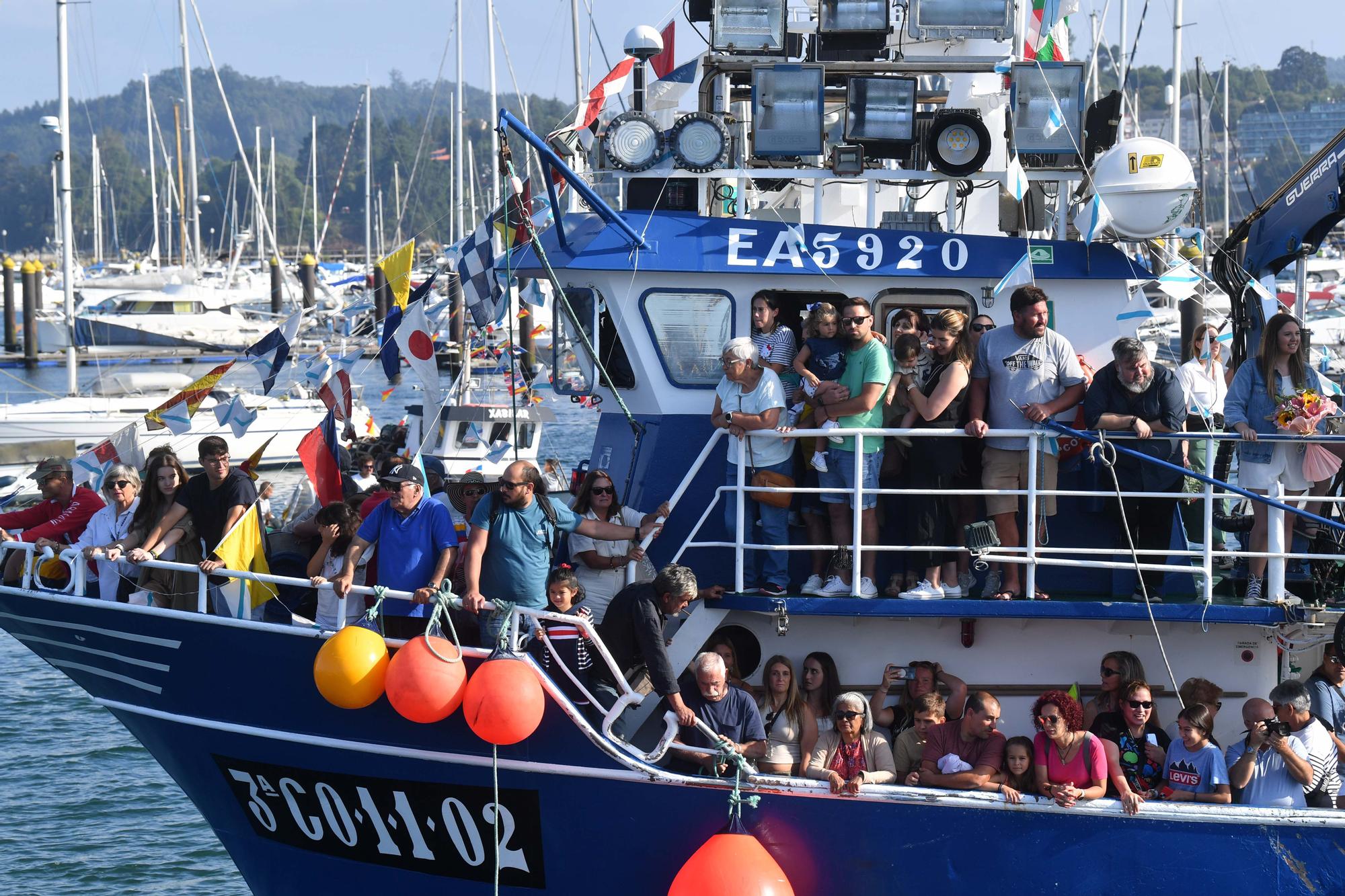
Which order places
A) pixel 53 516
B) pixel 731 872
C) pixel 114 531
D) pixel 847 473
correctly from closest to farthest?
pixel 731 872, pixel 847 473, pixel 114 531, pixel 53 516

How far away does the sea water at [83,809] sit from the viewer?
12.2 meters

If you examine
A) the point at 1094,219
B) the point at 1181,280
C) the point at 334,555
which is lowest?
the point at 334,555

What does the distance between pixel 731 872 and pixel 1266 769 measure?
2.73m

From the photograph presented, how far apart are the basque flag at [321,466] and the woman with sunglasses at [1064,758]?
4.56m

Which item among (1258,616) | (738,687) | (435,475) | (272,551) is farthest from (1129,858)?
(435,475)

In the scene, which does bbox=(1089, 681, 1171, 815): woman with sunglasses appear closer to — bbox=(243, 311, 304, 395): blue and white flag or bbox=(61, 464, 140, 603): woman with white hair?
bbox=(61, 464, 140, 603): woman with white hair

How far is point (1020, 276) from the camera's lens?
8383 millimetres

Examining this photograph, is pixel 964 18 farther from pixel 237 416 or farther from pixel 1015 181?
pixel 237 416

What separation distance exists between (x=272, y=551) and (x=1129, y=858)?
514cm

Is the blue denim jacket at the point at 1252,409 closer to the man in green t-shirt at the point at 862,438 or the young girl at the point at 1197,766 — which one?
the young girl at the point at 1197,766

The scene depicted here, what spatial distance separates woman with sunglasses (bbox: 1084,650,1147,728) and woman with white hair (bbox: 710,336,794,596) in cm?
173

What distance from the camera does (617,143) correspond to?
879cm

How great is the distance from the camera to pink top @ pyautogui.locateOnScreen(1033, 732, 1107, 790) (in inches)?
288

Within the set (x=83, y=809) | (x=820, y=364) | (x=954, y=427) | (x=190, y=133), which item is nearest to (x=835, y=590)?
(x=954, y=427)
